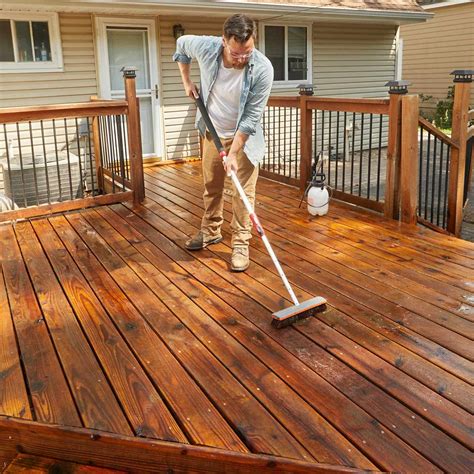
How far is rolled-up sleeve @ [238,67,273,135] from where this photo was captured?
2.94m

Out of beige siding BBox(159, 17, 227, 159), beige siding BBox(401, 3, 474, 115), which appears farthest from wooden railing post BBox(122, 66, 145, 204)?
beige siding BBox(401, 3, 474, 115)

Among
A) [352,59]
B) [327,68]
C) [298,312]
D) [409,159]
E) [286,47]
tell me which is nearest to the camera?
[298,312]

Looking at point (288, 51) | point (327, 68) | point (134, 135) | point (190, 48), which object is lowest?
point (134, 135)

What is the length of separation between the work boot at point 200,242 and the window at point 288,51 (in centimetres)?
600

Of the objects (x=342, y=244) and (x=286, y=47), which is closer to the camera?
(x=342, y=244)

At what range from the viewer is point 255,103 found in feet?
9.77

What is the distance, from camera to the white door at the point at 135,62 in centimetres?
683

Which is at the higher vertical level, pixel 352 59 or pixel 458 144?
pixel 352 59

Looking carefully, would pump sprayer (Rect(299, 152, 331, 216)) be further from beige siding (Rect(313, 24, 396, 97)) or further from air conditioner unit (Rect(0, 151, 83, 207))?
beige siding (Rect(313, 24, 396, 97))

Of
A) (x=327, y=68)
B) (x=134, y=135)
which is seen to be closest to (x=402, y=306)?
(x=134, y=135)

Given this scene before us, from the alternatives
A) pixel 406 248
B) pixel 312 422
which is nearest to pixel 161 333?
pixel 312 422

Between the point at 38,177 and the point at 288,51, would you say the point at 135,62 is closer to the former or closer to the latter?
the point at 38,177

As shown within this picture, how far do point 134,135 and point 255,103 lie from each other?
2.02 m

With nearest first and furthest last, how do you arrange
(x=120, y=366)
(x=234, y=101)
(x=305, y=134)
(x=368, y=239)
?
1. (x=120, y=366)
2. (x=234, y=101)
3. (x=368, y=239)
4. (x=305, y=134)
